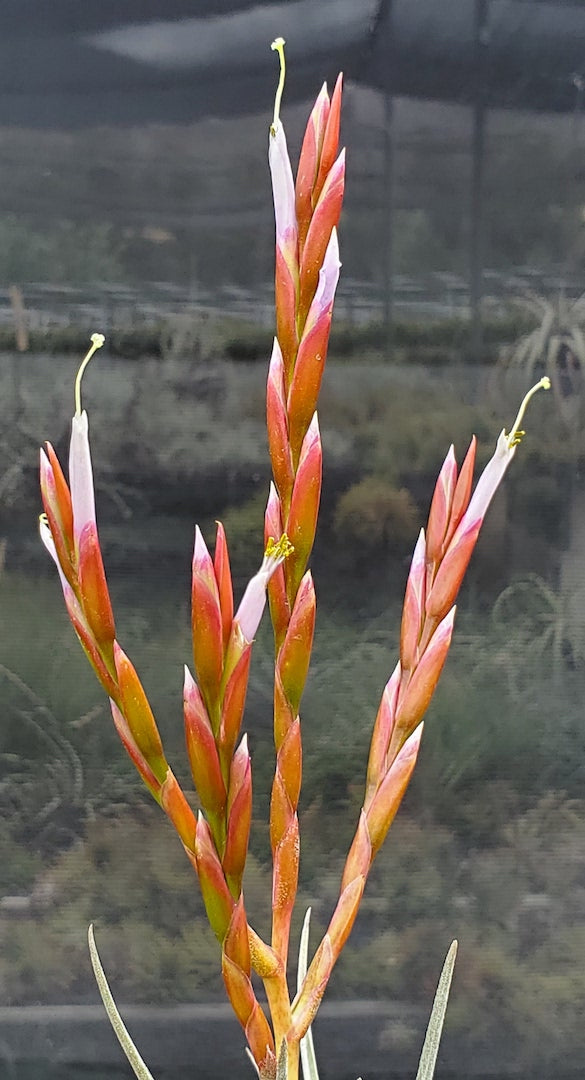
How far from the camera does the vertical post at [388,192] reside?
0.72 m

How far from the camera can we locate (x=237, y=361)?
29.6 inches

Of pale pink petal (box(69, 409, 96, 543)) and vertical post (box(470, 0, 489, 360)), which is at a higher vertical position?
vertical post (box(470, 0, 489, 360))

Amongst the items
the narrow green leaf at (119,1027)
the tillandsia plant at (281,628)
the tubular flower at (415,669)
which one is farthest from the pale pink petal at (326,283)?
the narrow green leaf at (119,1027)

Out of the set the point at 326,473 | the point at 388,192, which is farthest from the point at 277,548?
the point at 388,192

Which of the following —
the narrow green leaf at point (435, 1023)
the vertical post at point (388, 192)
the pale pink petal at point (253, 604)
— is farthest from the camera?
the vertical post at point (388, 192)

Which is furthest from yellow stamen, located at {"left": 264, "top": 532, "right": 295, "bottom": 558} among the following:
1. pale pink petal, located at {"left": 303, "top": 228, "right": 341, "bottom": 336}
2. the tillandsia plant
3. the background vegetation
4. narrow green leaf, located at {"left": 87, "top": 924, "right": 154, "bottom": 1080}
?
the background vegetation

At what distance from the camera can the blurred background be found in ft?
2.37

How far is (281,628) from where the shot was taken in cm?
39

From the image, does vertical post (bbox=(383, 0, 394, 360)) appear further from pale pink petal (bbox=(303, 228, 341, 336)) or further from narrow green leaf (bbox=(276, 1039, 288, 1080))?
narrow green leaf (bbox=(276, 1039, 288, 1080))

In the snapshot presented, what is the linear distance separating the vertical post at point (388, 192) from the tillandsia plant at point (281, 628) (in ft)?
1.22

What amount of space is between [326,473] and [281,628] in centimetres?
39

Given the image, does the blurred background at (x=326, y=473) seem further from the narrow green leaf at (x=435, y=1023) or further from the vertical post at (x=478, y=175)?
the narrow green leaf at (x=435, y=1023)

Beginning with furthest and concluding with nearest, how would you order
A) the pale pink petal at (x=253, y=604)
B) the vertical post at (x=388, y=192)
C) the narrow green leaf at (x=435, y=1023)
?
1. the vertical post at (x=388, y=192)
2. the narrow green leaf at (x=435, y=1023)
3. the pale pink petal at (x=253, y=604)

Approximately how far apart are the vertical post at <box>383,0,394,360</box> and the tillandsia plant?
0.37m
